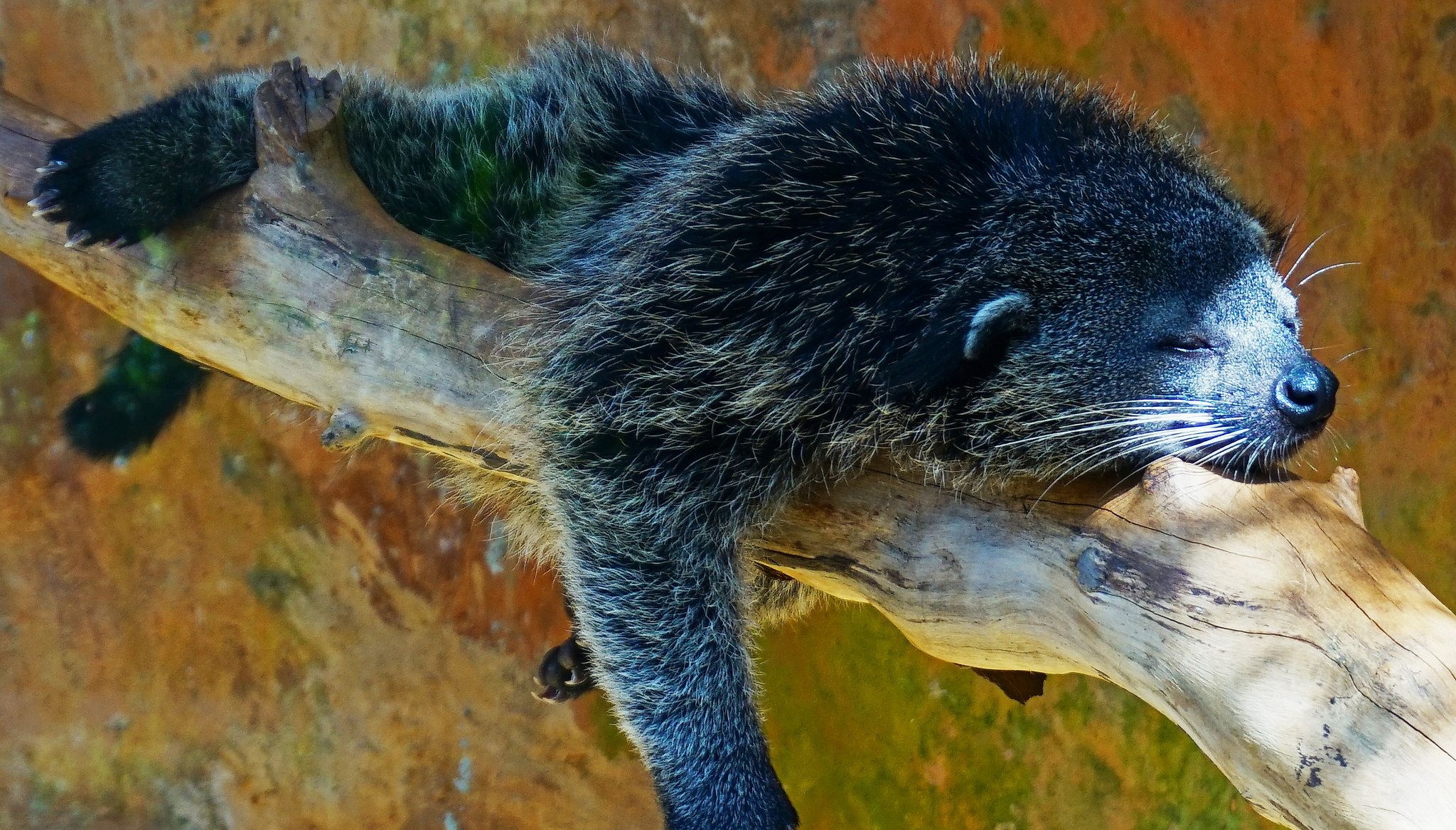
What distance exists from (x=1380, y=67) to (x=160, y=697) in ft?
14.7

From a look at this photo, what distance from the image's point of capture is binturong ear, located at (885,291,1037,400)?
2.31 metres

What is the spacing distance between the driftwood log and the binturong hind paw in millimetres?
837

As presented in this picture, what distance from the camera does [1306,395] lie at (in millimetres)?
2068

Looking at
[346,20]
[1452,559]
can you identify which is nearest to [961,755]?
[1452,559]

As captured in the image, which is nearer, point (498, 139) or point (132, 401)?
point (498, 139)

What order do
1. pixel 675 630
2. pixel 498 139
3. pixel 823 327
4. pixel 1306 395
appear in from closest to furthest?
pixel 1306 395, pixel 823 327, pixel 675 630, pixel 498 139

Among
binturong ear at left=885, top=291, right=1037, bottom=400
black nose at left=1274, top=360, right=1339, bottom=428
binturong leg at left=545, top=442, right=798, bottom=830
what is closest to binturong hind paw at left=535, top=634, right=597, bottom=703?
binturong leg at left=545, top=442, right=798, bottom=830

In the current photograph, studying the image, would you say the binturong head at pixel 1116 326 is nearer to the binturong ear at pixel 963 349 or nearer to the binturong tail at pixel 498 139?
the binturong ear at pixel 963 349

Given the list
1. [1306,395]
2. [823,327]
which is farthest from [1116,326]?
[823,327]

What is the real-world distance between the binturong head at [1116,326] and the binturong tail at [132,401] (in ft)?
8.11

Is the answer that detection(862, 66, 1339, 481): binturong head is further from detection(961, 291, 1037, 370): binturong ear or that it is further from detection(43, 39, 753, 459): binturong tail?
detection(43, 39, 753, 459): binturong tail

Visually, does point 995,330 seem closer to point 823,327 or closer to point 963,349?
point 963,349

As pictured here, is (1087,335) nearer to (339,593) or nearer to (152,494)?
(339,593)

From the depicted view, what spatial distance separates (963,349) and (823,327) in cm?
31
